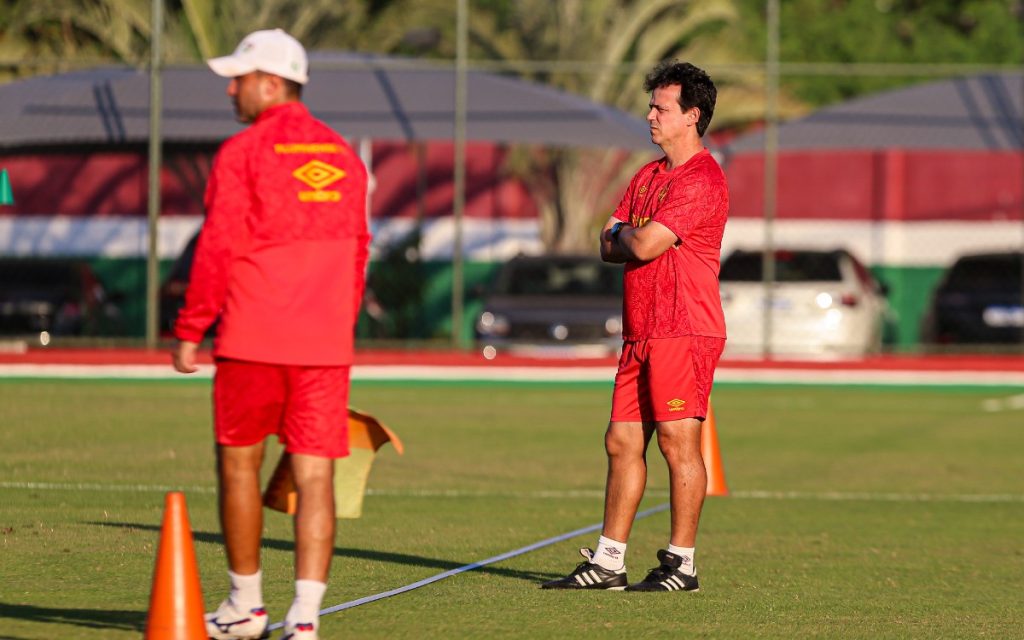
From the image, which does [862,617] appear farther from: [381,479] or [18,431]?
[18,431]

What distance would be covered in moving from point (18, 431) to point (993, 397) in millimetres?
11088

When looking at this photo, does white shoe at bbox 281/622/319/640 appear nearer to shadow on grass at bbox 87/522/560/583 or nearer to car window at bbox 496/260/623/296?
shadow on grass at bbox 87/522/560/583

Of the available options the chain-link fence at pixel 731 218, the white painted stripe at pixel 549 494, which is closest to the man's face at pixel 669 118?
the white painted stripe at pixel 549 494

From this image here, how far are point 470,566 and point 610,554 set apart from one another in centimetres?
101

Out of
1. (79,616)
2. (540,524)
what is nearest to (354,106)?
(540,524)

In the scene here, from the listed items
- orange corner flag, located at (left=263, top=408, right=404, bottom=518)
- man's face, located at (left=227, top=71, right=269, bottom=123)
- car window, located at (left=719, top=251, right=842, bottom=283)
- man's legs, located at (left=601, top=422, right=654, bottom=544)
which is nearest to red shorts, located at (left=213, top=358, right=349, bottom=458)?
orange corner flag, located at (left=263, top=408, right=404, bottom=518)

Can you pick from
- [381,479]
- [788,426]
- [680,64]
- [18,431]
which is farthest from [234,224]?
[788,426]

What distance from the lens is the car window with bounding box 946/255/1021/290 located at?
26.0 m

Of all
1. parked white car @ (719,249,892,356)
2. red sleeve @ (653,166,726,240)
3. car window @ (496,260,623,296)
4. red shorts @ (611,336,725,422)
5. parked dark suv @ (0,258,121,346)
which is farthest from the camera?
parked dark suv @ (0,258,121,346)

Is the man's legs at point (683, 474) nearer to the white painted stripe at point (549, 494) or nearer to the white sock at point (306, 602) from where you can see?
the white sock at point (306, 602)

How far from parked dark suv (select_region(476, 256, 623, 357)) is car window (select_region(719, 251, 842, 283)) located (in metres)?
1.72

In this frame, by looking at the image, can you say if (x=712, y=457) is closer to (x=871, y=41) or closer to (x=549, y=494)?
(x=549, y=494)

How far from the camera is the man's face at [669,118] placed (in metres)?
7.93

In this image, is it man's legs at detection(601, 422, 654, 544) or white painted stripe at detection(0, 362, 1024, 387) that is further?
white painted stripe at detection(0, 362, 1024, 387)
